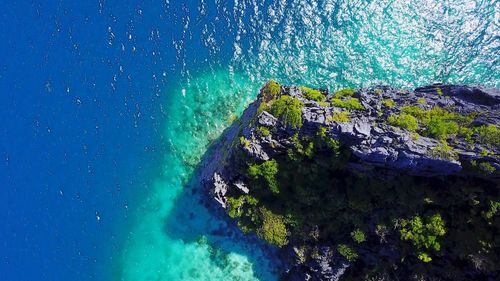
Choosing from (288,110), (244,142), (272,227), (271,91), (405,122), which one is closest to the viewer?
(405,122)

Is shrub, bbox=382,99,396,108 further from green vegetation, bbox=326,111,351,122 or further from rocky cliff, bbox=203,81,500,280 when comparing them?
green vegetation, bbox=326,111,351,122

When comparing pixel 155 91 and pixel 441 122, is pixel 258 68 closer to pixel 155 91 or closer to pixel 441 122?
pixel 155 91

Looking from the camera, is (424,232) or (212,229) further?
(212,229)

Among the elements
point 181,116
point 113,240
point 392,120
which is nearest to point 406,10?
point 392,120

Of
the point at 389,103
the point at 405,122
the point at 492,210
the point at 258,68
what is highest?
the point at 258,68

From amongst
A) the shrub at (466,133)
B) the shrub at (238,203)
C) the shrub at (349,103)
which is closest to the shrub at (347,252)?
the shrub at (238,203)

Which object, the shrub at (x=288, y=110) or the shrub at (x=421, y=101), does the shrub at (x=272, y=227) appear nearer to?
the shrub at (x=288, y=110)

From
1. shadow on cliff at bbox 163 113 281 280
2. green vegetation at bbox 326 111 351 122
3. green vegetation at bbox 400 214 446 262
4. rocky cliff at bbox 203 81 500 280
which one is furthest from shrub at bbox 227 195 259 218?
green vegetation at bbox 400 214 446 262

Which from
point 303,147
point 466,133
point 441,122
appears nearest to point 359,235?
point 303,147
